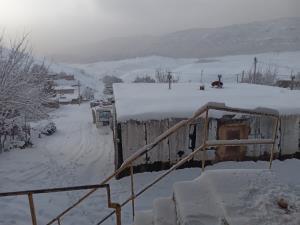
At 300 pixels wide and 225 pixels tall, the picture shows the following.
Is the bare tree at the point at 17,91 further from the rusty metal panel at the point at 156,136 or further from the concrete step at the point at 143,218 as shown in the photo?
the concrete step at the point at 143,218

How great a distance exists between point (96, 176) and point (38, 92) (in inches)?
228

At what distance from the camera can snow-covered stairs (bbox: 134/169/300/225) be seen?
10.9ft

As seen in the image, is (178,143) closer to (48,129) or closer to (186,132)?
(186,132)

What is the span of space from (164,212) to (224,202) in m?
0.92

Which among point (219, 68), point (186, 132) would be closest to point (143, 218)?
point (186, 132)

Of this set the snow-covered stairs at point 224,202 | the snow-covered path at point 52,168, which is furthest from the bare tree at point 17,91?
the snow-covered stairs at point 224,202

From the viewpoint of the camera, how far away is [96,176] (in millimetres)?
10523

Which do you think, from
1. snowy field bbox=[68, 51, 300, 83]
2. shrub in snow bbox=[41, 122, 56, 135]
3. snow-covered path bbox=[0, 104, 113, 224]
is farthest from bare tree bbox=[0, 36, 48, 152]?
snowy field bbox=[68, 51, 300, 83]

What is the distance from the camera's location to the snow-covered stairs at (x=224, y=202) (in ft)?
10.9

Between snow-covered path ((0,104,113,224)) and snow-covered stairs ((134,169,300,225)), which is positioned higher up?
snow-covered stairs ((134,169,300,225))

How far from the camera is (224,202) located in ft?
11.7

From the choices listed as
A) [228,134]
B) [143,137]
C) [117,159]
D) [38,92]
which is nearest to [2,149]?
[38,92]

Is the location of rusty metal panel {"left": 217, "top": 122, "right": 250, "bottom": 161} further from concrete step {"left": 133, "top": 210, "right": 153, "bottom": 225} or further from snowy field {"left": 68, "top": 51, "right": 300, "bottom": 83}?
snowy field {"left": 68, "top": 51, "right": 300, "bottom": 83}

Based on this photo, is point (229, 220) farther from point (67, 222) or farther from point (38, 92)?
point (38, 92)
